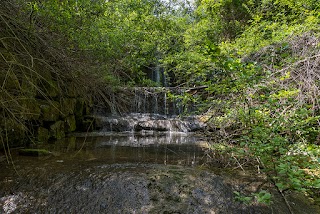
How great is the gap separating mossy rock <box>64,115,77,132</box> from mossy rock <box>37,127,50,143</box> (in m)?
1.06

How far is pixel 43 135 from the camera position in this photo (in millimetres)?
4891

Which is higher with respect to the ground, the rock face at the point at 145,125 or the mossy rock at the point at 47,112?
the mossy rock at the point at 47,112

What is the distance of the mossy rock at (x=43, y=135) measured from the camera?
4770 millimetres

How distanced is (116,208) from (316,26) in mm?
5342

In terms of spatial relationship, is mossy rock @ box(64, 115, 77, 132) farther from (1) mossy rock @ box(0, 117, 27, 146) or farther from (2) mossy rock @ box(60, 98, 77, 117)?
(1) mossy rock @ box(0, 117, 27, 146)

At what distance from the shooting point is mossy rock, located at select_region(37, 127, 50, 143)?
15.6 feet

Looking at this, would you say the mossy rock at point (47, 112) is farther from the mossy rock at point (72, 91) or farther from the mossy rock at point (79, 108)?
the mossy rock at point (79, 108)

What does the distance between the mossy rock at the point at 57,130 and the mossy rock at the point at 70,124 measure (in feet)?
0.97

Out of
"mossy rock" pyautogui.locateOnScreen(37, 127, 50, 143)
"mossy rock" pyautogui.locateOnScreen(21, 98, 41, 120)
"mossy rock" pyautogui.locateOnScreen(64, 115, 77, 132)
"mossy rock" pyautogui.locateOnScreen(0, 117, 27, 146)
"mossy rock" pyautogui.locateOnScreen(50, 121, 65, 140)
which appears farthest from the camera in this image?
"mossy rock" pyautogui.locateOnScreen(64, 115, 77, 132)

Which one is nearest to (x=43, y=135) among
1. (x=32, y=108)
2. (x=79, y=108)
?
(x=32, y=108)

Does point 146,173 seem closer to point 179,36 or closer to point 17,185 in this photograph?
point 17,185

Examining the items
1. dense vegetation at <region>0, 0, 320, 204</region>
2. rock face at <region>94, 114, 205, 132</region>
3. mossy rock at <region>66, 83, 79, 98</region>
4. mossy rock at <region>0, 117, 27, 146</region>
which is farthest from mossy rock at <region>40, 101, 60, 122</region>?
rock face at <region>94, 114, 205, 132</region>

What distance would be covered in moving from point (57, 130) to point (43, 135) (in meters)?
0.64

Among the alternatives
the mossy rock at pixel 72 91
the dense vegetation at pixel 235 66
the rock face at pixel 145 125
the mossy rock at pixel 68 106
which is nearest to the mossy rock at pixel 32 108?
the dense vegetation at pixel 235 66
